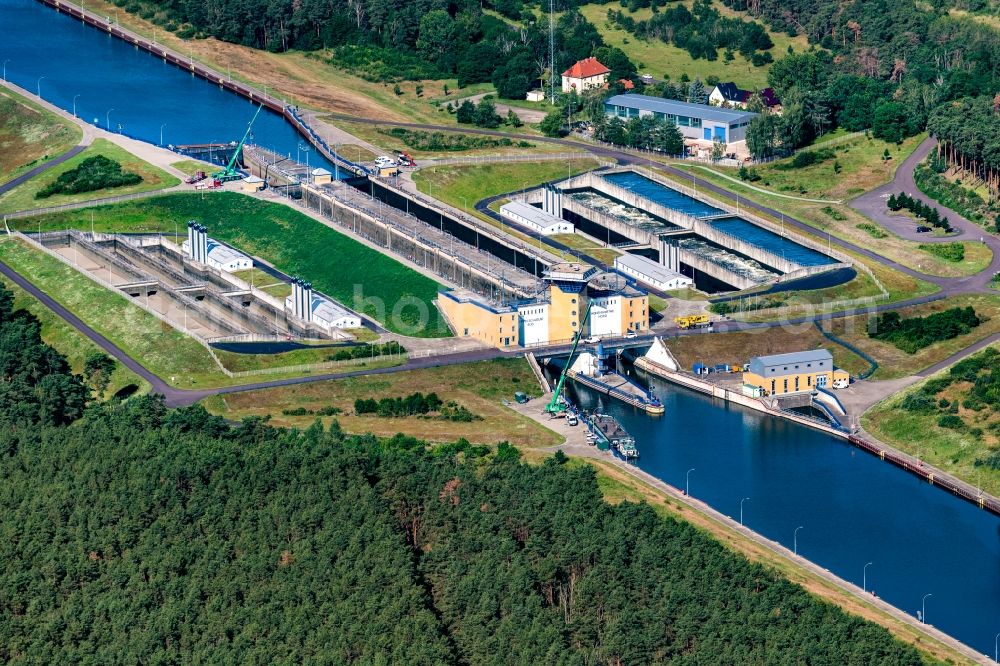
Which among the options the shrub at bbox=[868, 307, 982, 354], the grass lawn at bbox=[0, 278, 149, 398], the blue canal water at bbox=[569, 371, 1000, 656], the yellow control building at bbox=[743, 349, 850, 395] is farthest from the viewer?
the shrub at bbox=[868, 307, 982, 354]

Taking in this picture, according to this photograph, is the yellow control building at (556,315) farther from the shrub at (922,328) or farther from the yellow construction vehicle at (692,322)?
the shrub at (922,328)

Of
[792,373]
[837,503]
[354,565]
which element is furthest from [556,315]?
[354,565]

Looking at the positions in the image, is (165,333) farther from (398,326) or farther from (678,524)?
(678,524)

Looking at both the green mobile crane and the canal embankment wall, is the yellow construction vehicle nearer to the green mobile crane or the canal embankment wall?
the canal embankment wall

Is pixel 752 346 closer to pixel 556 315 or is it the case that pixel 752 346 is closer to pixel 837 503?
pixel 556 315

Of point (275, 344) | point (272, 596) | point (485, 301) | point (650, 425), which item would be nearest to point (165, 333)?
point (275, 344)

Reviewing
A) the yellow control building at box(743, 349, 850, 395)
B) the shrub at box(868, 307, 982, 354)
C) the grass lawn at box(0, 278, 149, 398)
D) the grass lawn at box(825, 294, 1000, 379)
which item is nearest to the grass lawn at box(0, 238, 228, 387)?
the grass lawn at box(0, 278, 149, 398)
